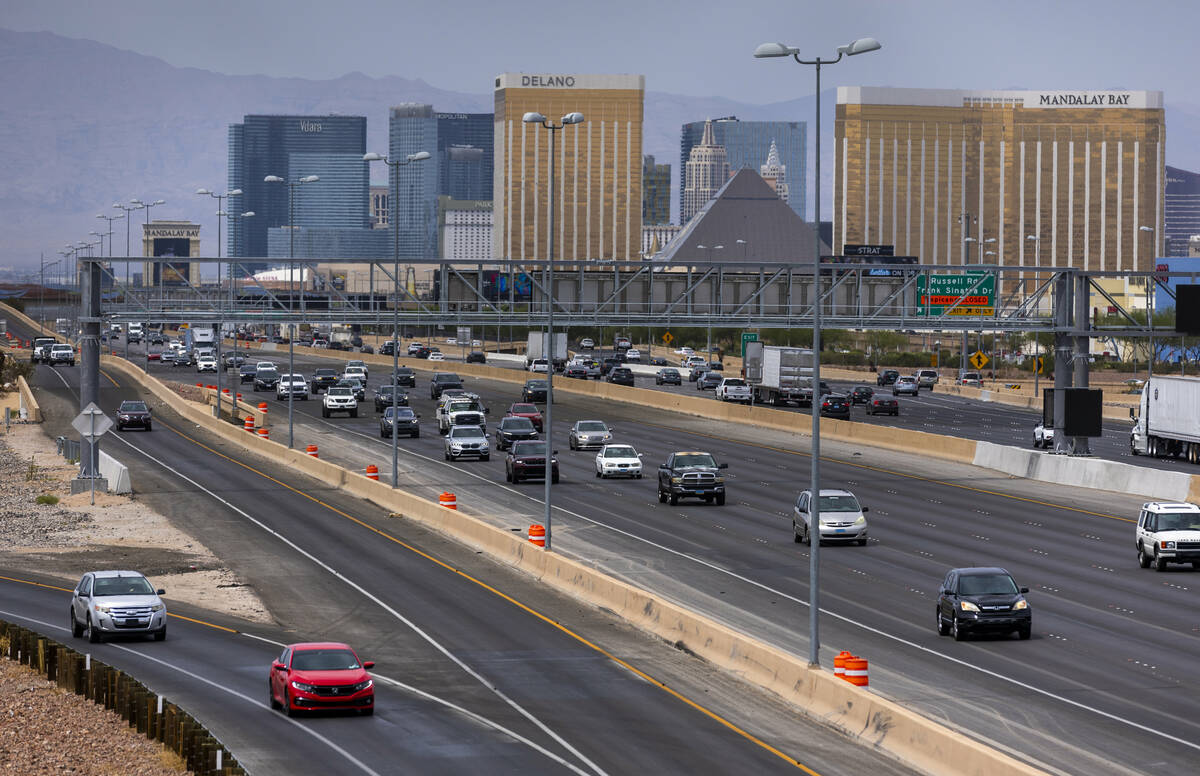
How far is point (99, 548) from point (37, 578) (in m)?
5.51

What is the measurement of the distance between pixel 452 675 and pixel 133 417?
205 ft

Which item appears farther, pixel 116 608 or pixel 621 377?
pixel 621 377

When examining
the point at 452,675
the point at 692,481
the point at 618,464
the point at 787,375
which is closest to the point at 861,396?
the point at 787,375

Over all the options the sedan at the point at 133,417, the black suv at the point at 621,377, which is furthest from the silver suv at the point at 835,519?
the black suv at the point at 621,377

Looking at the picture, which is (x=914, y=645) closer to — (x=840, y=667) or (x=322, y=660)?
(x=840, y=667)

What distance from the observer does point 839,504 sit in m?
46.0

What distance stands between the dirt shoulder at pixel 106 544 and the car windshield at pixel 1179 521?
22323 mm

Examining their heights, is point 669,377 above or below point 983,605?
above

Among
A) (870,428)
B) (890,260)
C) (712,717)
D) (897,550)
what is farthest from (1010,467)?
(890,260)

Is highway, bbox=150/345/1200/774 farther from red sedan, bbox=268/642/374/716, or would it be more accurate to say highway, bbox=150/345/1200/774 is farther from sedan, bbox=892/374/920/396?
sedan, bbox=892/374/920/396

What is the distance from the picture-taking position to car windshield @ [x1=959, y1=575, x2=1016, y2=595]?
32.3 metres

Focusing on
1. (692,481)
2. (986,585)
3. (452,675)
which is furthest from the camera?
(692,481)

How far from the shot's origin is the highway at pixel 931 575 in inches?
1005

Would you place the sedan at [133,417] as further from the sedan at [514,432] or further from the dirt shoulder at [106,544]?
the sedan at [514,432]
